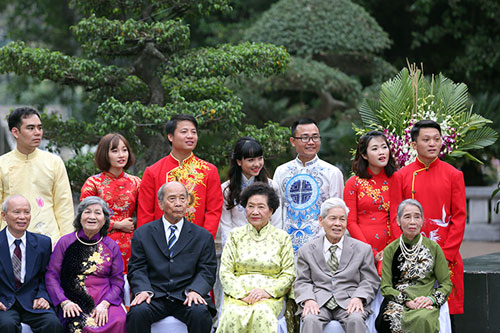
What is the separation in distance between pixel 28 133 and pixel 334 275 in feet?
8.59

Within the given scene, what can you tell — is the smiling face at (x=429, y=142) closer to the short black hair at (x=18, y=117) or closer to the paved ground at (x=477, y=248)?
the short black hair at (x=18, y=117)

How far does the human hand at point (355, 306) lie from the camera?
472cm

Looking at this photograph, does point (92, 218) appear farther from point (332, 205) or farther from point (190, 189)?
Answer: point (332, 205)

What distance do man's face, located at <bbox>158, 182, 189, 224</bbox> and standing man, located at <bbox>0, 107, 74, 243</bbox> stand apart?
0.91 m

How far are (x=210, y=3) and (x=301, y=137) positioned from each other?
2.62 meters

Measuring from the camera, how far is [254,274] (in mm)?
4973

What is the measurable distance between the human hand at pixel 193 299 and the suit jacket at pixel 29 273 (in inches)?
38.9

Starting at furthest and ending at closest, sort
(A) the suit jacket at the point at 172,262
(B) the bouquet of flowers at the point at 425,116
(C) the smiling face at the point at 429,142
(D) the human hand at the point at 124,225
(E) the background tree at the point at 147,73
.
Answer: (E) the background tree at the point at 147,73 < (B) the bouquet of flowers at the point at 425,116 < (D) the human hand at the point at 124,225 < (C) the smiling face at the point at 429,142 < (A) the suit jacket at the point at 172,262

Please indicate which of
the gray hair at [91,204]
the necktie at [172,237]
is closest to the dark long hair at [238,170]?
the necktie at [172,237]

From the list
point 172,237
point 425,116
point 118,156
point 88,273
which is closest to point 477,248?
point 425,116

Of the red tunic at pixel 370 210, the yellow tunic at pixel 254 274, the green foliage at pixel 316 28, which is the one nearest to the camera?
the yellow tunic at pixel 254 274

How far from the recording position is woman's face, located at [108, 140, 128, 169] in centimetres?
541

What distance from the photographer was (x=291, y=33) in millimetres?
10969

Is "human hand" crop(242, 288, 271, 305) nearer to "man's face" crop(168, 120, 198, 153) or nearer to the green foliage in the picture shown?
"man's face" crop(168, 120, 198, 153)
